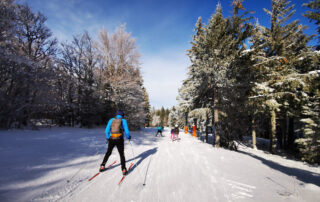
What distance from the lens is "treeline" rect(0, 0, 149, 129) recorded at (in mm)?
9781

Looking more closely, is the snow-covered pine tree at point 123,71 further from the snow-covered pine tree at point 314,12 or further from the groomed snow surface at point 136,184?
the snow-covered pine tree at point 314,12

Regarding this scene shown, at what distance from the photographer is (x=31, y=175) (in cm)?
320

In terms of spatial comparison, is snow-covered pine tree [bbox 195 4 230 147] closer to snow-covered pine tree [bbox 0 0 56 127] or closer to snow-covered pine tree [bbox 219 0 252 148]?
snow-covered pine tree [bbox 219 0 252 148]

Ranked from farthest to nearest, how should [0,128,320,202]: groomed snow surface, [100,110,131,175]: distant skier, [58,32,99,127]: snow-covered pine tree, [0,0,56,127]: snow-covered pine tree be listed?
1. [58,32,99,127]: snow-covered pine tree
2. [0,0,56,127]: snow-covered pine tree
3. [100,110,131,175]: distant skier
4. [0,128,320,202]: groomed snow surface

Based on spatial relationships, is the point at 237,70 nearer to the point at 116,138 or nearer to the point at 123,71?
the point at 116,138

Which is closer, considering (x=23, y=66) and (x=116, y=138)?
(x=116, y=138)

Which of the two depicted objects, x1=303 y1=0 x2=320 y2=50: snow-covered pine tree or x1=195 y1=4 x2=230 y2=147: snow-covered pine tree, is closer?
x1=303 y1=0 x2=320 y2=50: snow-covered pine tree

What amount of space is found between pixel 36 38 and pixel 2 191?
15460 mm

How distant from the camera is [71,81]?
15.7m

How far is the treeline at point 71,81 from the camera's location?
9.78 meters

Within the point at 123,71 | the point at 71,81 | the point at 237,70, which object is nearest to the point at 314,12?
the point at 237,70

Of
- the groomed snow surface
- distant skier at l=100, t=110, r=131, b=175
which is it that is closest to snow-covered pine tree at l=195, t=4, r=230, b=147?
the groomed snow surface

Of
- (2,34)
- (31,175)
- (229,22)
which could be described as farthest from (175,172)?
(2,34)

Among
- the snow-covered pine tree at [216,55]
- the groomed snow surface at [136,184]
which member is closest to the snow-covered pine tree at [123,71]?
the snow-covered pine tree at [216,55]
